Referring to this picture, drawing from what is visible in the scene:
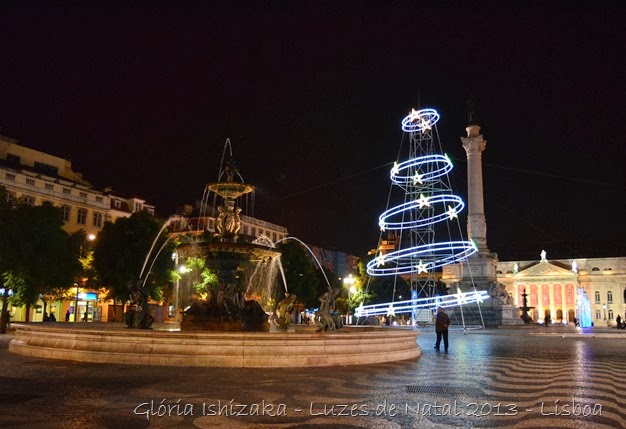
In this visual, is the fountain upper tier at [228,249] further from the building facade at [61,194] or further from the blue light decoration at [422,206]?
the building facade at [61,194]

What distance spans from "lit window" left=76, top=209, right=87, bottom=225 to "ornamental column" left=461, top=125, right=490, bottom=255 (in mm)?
40139

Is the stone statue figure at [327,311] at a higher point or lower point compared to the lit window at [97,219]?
lower

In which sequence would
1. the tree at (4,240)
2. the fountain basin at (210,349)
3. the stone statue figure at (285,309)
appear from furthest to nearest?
the tree at (4,240) < the stone statue figure at (285,309) < the fountain basin at (210,349)

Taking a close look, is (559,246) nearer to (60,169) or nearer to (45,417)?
(60,169)

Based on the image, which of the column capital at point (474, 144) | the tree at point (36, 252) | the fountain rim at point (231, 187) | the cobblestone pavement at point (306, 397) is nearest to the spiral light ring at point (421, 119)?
the column capital at point (474, 144)

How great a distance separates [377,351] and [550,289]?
406 feet

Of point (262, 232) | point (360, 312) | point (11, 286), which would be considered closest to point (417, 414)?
point (11, 286)

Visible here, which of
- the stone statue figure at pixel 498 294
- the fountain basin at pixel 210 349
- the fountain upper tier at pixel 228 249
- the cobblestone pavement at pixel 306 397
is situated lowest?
the cobblestone pavement at pixel 306 397

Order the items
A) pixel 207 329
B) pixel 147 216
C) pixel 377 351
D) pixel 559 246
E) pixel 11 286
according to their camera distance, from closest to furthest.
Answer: pixel 377 351 → pixel 207 329 → pixel 11 286 → pixel 147 216 → pixel 559 246

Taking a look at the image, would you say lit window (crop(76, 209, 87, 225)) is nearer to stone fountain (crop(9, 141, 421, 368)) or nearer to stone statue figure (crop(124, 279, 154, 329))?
stone statue figure (crop(124, 279, 154, 329))

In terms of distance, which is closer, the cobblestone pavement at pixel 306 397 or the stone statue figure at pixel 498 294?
the cobblestone pavement at pixel 306 397

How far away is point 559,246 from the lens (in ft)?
465

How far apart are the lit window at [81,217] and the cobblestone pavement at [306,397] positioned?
1858 inches

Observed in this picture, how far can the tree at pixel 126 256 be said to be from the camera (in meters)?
41.3
